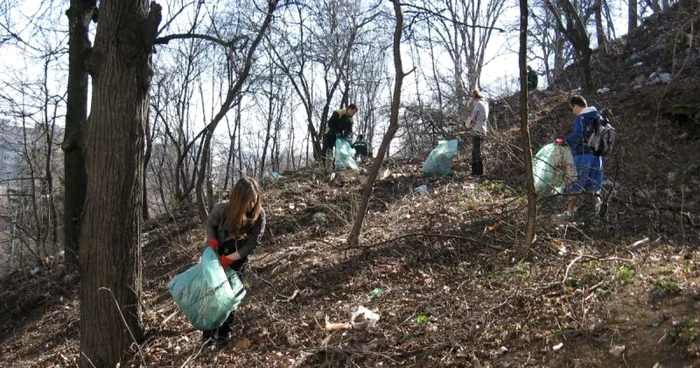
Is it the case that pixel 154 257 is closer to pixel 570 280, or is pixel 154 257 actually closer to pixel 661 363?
pixel 570 280

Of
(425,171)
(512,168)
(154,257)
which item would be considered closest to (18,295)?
(154,257)

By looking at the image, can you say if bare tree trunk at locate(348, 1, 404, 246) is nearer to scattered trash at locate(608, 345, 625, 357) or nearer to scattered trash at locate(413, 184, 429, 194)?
scattered trash at locate(413, 184, 429, 194)

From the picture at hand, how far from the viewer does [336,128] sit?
9.59 meters

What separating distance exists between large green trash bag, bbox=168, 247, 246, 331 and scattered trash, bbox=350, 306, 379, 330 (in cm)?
90

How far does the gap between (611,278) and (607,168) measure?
493 centimetres

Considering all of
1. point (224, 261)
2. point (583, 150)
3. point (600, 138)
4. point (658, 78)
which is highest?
point (658, 78)

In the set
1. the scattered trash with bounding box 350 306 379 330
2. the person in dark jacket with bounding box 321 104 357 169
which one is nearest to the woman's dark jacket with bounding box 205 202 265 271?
the scattered trash with bounding box 350 306 379 330

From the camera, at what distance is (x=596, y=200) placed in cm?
566

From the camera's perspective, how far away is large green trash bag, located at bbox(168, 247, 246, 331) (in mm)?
3922

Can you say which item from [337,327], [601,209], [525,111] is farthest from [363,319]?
[601,209]

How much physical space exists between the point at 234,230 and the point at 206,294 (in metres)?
0.53

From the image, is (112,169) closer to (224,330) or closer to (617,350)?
(224,330)

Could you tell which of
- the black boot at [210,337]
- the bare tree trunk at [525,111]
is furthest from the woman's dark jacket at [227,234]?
the bare tree trunk at [525,111]

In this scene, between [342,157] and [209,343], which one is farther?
[342,157]
